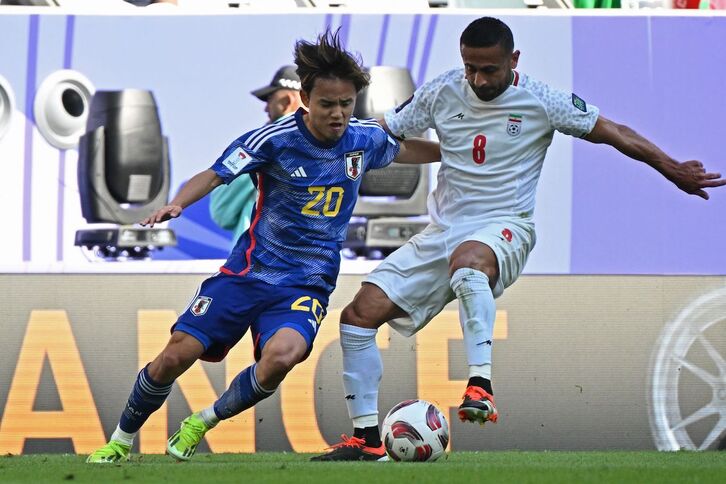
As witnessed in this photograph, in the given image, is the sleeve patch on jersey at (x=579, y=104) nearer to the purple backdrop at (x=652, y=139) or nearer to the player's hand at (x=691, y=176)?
the player's hand at (x=691, y=176)

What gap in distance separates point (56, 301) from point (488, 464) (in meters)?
3.58

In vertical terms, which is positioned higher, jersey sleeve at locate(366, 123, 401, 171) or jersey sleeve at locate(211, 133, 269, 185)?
jersey sleeve at locate(366, 123, 401, 171)

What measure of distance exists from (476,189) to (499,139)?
258 mm

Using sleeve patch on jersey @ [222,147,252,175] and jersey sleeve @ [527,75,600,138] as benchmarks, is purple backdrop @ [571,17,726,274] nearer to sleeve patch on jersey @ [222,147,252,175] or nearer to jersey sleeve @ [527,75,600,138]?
jersey sleeve @ [527,75,600,138]

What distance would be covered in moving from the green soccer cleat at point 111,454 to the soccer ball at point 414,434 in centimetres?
122

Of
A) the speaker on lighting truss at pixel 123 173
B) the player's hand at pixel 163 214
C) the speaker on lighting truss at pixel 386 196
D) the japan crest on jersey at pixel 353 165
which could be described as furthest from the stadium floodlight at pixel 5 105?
the player's hand at pixel 163 214

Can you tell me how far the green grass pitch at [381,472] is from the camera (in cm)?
553

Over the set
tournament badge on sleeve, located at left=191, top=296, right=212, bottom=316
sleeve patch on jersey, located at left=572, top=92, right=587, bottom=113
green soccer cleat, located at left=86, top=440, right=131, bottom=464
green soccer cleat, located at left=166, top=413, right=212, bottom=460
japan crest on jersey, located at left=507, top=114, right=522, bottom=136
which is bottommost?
green soccer cleat, located at left=86, top=440, right=131, bottom=464

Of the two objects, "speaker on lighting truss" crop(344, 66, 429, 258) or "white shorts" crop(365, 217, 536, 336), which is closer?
"white shorts" crop(365, 217, 536, 336)

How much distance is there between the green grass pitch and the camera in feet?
18.1

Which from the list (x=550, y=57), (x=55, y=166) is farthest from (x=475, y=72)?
(x=55, y=166)

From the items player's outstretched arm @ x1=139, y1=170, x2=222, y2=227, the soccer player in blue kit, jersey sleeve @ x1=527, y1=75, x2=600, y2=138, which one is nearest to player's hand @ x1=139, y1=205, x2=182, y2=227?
player's outstretched arm @ x1=139, y1=170, x2=222, y2=227

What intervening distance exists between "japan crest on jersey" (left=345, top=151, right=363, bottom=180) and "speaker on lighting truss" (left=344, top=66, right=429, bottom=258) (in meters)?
2.34

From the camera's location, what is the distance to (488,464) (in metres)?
6.45
